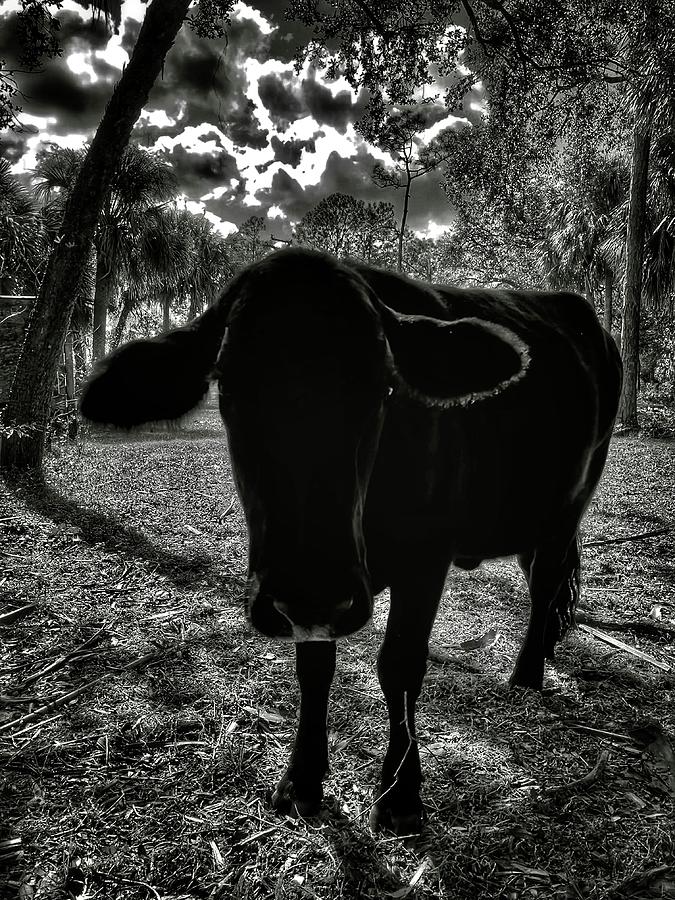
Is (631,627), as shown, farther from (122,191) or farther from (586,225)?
(122,191)

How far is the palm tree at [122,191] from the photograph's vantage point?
64.1ft

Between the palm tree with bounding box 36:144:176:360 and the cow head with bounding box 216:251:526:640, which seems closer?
the cow head with bounding box 216:251:526:640

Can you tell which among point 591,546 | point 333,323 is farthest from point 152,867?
point 591,546

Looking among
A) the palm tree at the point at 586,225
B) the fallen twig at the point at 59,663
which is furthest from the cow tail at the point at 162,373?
the palm tree at the point at 586,225

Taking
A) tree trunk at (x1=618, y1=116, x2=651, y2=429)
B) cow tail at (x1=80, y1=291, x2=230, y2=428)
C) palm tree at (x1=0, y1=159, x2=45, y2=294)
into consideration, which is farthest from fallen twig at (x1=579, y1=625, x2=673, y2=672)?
palm tree at (x1=0, y1=159, x2=45, y2=294)

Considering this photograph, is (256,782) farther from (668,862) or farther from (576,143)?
(576,143)

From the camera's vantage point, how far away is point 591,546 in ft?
18.2

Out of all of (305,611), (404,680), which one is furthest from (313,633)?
(404,680)

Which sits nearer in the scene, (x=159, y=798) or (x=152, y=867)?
(x=152, y=867)

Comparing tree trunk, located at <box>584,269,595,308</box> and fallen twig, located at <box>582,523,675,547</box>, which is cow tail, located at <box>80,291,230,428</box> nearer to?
fallen twig, located at <box>582,523,675,547</box>

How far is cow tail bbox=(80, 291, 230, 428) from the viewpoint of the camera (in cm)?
193

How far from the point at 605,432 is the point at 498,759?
2.27 m

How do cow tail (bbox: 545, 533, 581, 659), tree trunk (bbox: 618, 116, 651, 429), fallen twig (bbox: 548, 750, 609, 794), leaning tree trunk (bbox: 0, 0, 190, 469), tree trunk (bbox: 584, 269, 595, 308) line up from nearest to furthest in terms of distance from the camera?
1. fallen twig (bbox: 548, 750, 609, 794)
2. cow tail (bbox: 545, 533, 581, 659)
3. leaning tree trunk (bbox: 0, 0, 190, 469)
4. tree trunk (bbox: 618, 116, 651, 429)
5. tree trunk (bbox: 584, 269, 595, 308)

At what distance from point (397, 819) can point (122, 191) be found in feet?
73.8
